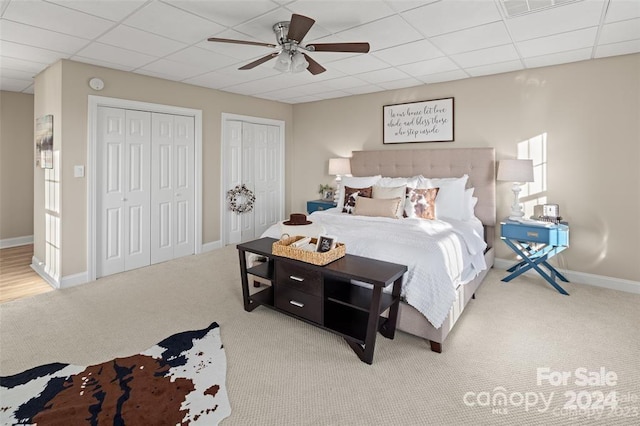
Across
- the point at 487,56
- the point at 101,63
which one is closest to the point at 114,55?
the point at 101,63

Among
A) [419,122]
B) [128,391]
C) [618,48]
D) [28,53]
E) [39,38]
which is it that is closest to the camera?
[128,391]

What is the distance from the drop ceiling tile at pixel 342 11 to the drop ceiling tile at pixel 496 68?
76.4 inches

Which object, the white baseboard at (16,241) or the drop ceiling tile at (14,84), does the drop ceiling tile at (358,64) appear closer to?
the drop ceiling tile at (14,84)

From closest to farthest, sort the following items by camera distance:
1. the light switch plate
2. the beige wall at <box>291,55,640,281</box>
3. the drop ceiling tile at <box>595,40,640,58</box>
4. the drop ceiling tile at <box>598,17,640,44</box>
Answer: the drop ceiling tile at <box>598,17,640,44</box> < the drop ceiling tile at <box>595,40,640,58</box> < the beige wall at <box>291,55,640,281</box> < the light switch plate

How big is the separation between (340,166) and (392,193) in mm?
1597

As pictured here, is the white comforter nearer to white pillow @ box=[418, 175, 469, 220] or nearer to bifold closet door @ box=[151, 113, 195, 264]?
white pillow @ box=[418, 175, 469, 220]

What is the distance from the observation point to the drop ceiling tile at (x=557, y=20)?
8.26ft

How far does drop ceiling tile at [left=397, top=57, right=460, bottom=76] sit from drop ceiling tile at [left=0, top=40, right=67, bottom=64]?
370cm

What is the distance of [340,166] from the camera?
5508 mm

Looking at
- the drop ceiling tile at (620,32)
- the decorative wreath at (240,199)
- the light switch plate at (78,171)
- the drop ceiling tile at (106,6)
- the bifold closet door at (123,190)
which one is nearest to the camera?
the drop ceiling tile at (106,6)

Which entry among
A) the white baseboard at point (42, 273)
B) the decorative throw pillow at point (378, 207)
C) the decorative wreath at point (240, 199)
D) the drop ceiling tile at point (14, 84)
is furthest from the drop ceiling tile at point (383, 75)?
the drop ceiling tile at point (14, 84)

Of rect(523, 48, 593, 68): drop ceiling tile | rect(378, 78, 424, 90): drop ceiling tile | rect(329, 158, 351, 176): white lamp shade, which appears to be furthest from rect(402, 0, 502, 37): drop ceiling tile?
rect(329, 158, 351, 176): white lamp shade

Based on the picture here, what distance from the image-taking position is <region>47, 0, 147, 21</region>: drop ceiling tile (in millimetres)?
2422

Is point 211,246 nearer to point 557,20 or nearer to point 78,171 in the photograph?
point 78,171
